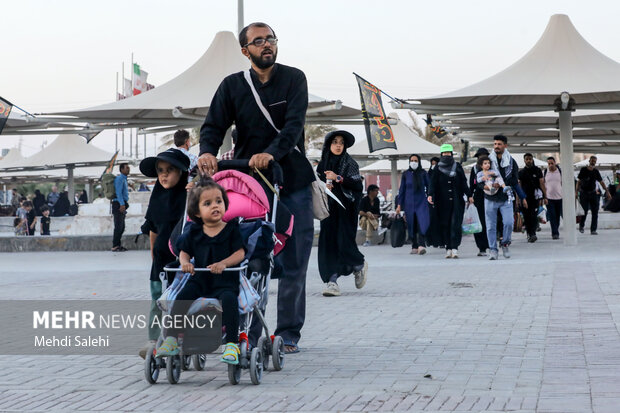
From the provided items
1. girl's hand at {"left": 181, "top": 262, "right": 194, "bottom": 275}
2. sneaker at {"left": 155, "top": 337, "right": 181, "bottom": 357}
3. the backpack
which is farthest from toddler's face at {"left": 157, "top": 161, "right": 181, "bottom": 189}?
the backpack

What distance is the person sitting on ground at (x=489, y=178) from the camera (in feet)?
50.2

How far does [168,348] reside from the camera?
17.3ft

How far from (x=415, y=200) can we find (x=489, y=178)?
3.09 metres

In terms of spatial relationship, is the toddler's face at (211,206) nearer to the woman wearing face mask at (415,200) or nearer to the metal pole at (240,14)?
the woman wearing face mask at (415,200)

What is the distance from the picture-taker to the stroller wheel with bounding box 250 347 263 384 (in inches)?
209

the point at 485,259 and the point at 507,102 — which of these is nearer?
the point at 485,259

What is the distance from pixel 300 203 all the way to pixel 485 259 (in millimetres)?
10272

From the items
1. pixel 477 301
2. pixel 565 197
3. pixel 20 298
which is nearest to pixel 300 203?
pixel 477 301

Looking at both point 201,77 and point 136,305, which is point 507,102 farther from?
point 136,305

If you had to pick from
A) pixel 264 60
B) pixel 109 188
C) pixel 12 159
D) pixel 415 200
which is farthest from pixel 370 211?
pixel 12 159

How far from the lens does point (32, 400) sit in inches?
202

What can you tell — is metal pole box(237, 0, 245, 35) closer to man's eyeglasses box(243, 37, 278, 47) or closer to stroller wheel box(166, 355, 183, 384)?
man's eyeglasses box(243, 37, 278, 47)

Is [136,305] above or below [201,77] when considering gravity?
below

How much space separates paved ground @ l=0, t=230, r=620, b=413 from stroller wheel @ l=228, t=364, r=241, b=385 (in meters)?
0.05
